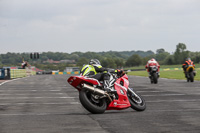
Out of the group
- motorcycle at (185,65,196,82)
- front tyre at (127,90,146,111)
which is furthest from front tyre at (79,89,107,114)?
motorcycle at (185,65,196,82)

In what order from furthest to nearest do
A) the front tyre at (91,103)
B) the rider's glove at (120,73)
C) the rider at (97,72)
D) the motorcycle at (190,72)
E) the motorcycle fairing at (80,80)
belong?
the motorcycle at (190,72) < the rider's glove at (120,73) < the rider at (97,72) < the motorcycle fairing at (80,80) < the front tyre at (91,103)

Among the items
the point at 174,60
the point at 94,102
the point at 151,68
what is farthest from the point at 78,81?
the point at 174,60

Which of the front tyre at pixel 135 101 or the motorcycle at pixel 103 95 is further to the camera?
the front tyre at pixel 135 101

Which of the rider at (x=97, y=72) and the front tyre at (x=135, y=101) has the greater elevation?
the rider at (x=97, y=72)

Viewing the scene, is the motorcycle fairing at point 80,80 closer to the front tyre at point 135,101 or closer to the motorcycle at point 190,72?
the front tyre at point 135,101

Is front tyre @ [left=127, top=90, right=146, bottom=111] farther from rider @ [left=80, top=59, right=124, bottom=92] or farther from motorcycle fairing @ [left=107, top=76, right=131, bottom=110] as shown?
rider @ [left=80, top=59, right=124, bottom=92]

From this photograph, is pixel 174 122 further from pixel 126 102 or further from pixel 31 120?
pixel 31 120

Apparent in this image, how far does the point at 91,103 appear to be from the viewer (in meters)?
9.52

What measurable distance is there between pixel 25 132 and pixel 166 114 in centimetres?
373

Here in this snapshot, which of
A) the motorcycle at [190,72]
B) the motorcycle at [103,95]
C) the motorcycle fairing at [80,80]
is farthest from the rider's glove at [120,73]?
the motorcycle at [190,72]

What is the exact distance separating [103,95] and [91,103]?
413 millimetres

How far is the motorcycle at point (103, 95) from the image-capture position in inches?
375

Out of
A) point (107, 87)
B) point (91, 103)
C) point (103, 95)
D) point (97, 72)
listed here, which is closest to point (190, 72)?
point (97, 72)

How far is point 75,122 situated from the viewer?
8.30 meters
